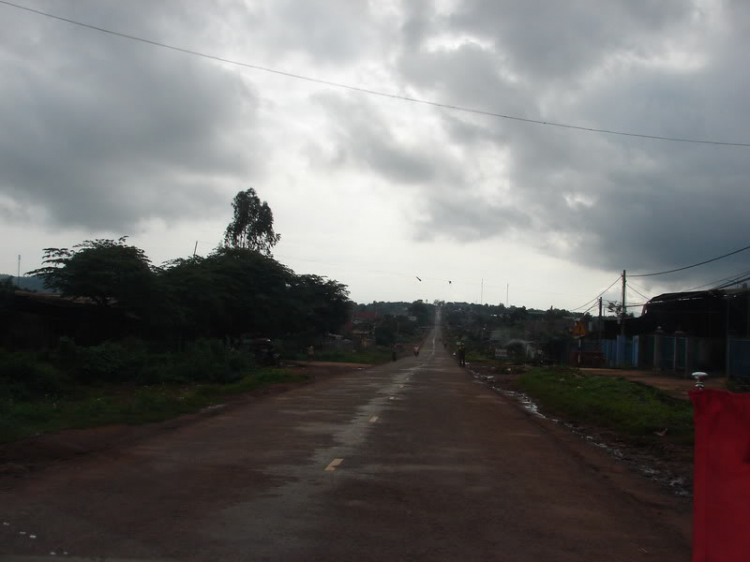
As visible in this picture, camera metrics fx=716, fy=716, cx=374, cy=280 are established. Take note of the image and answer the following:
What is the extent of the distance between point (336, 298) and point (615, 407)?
169 ft

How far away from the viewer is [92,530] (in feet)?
22.2

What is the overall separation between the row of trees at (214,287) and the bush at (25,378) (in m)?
9.67

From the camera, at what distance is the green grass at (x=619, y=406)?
1572cm

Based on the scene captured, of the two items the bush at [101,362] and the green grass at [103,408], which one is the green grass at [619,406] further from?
the bush at [101,362]

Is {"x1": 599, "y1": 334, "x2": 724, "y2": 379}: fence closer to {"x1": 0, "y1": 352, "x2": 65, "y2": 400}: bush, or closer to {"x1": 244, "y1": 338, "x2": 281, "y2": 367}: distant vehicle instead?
{"x1": 244, "y1": 338, "x2": 281, "y2": 367}: distant vehicle

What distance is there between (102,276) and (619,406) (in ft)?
66.8

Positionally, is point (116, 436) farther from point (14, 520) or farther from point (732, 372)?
point (732, 372)

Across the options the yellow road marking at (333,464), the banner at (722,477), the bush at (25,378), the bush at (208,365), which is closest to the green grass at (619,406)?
the yellow road marking at (333,464)

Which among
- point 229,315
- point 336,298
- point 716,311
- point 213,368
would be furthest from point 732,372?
point 336,298

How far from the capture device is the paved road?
6480 millimetres

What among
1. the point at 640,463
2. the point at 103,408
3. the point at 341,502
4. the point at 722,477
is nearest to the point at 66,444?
the point at 103,408

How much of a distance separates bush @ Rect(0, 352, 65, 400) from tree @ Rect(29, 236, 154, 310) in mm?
9361

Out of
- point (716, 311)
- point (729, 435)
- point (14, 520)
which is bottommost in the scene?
point (14, 520)

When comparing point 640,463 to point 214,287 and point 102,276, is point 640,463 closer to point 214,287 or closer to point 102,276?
point 102,276
